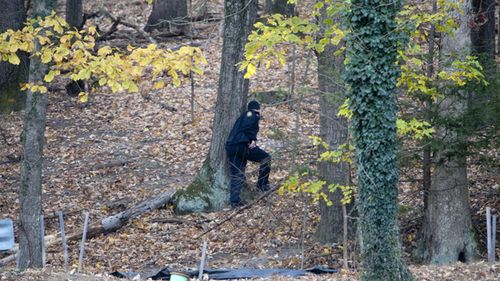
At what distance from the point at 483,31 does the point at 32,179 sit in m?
9.02

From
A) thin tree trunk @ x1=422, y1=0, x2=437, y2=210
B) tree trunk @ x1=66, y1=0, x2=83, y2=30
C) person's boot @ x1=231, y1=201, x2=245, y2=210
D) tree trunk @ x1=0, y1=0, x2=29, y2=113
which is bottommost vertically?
person's boot @ x1=231, y1=201, x2=245, y2=210

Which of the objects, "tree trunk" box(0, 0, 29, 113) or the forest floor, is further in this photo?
"tree trunk" box(0, 0, 29, 113)

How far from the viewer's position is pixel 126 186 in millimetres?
15602

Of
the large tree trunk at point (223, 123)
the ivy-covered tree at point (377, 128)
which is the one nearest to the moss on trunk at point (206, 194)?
the large tree trunk at point (223, 123)

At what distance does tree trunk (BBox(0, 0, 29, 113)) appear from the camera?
18672mm

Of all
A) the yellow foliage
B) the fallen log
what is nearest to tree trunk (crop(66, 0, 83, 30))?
the fallen log

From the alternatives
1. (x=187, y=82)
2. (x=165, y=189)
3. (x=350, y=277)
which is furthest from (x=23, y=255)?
(x=187, y=82)

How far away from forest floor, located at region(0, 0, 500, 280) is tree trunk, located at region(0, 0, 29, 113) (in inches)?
16.5

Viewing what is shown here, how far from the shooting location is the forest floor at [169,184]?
476 inches

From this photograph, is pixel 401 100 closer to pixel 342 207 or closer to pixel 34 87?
pixel 342 207

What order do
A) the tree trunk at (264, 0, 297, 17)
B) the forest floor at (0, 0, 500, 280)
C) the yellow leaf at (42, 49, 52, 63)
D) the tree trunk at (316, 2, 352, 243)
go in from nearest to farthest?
the yellow leaf at (42, 49, 52, 63)
the tree trunk at (316, 2, 352, 243)
the forest floor at (0, 0, 500, 280)
the tree trunk at (264, 0, 297, 17)

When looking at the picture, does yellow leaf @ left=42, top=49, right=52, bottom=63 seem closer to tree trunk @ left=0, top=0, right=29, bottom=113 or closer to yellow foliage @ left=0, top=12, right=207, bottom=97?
yellow foliage @ left=0, top=12, right=207, bottom=97

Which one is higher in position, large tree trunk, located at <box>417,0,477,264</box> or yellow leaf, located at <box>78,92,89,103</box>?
yellow leaf, located at <box>78,92,89,103</box>

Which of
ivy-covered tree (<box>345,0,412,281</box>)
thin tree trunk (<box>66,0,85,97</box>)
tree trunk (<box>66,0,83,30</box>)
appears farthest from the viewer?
tree trunk (<box>66,0,83,30</box>)
